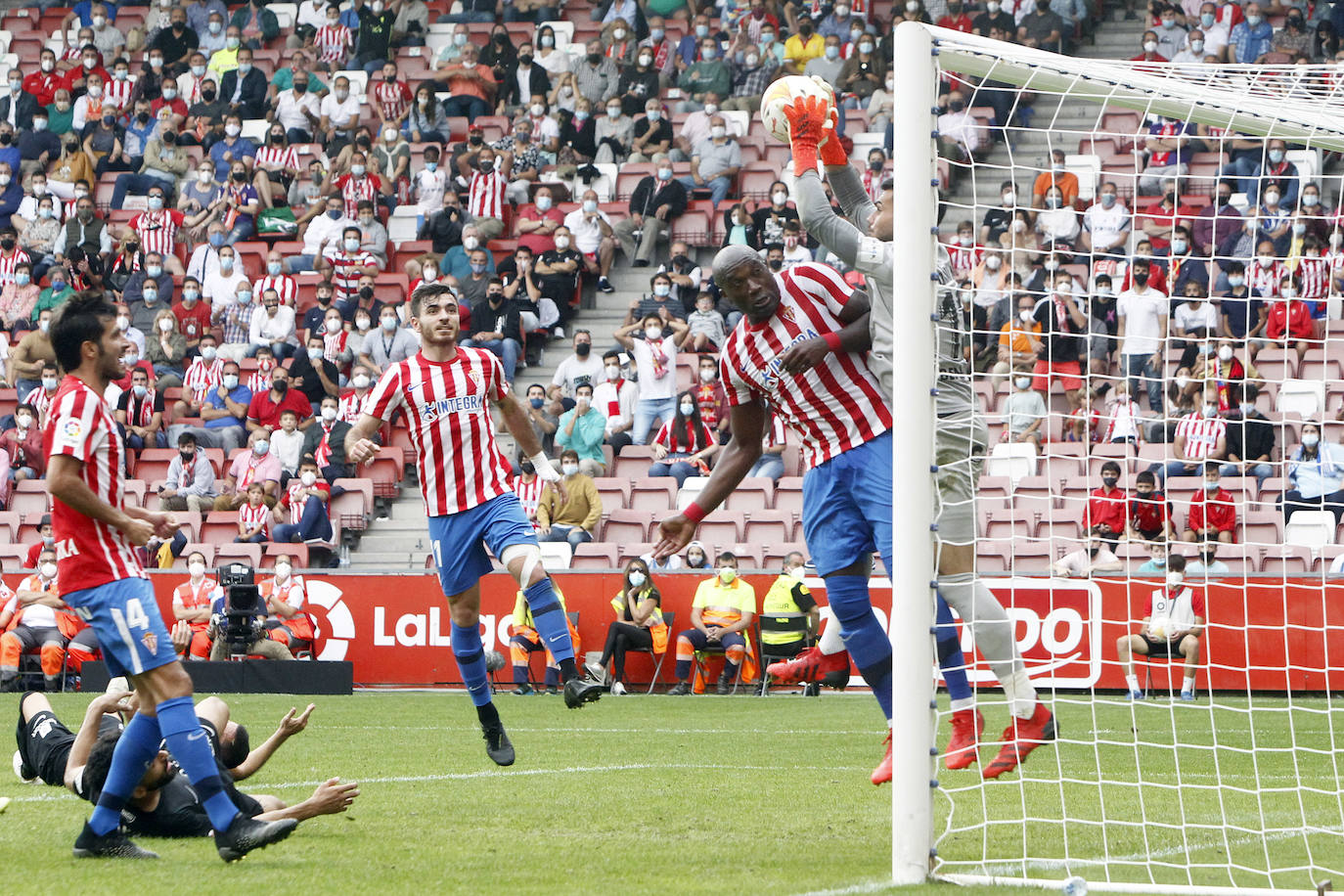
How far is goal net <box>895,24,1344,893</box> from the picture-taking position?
605cm

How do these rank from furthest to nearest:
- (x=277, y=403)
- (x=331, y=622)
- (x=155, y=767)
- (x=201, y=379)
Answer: (x=201, y=379) < (x=277, y=403) < (x=331, y=622) < (x=155, y=767)

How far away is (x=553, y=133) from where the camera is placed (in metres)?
24.7

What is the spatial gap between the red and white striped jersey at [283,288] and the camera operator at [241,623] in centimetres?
577

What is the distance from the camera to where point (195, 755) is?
5.86 m

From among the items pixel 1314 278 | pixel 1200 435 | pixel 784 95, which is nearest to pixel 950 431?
pixel 784 95

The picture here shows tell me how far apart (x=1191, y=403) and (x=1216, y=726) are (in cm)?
296

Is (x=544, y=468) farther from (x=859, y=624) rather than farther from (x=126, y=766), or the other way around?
(x=126, y=766)

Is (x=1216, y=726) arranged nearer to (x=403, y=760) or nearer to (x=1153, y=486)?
(x=1153, y=486)

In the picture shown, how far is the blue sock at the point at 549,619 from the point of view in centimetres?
864

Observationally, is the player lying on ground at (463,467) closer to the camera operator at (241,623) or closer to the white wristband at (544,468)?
the white wristband at (544,468)

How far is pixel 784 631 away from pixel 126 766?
475 inches

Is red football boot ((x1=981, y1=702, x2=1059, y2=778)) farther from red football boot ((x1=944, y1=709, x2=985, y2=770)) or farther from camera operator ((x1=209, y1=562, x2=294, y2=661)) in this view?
camera operator ((x1=209, y1=562, x2=294, y2=661))

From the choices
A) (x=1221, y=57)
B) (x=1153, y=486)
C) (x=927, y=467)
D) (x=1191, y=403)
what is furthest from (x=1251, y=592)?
(x=927, y=467)

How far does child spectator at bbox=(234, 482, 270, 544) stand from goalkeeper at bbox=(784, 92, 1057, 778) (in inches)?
581
